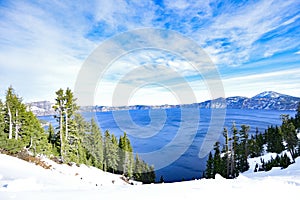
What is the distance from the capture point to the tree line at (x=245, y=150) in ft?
113

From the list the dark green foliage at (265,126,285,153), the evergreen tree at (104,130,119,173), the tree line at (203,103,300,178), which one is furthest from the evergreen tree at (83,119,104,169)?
the dark green foliage at (265,126,285,153)

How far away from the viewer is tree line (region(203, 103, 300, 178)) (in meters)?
34.5

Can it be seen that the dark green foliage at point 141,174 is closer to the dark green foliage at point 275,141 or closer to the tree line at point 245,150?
the tree line at point 245,150

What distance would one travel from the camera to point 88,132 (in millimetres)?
37000

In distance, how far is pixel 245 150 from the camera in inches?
1873

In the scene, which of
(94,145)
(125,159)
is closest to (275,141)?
(125,159)

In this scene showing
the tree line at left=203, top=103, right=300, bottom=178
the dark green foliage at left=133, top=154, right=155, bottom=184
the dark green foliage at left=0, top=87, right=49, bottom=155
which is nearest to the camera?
the dark green foliage at left=0, top=87, right=49, bottom=155

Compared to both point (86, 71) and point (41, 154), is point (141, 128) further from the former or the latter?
point (86, 71)

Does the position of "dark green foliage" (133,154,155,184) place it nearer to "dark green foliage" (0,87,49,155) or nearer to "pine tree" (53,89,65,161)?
"pine tree" (53,89,65,161)

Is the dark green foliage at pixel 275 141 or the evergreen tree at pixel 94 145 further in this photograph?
the dark green foliage at pixel 275 141

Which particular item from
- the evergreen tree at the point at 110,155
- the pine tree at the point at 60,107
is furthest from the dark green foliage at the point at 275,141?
the pine tree at the point at 60,107

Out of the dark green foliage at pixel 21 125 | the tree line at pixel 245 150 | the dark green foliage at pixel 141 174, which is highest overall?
the dark green foliage at pixel 21 125

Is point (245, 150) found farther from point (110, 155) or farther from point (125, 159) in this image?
point (110, 155)

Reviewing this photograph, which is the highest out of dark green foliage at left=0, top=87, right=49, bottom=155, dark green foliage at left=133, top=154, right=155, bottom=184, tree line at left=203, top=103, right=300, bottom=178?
dark green foliage at left=0, top=87, right=49, bottom=155
